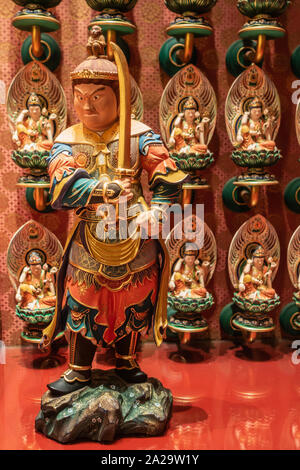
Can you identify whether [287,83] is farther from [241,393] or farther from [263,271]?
[241,393]

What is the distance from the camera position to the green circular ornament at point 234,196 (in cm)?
321

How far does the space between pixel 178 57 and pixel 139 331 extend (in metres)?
1.55

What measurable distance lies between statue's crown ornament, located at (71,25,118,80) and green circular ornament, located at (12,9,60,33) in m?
0.64

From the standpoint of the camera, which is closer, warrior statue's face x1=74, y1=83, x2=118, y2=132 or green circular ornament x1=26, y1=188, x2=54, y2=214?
warrior statue's face x1=74, y1=83, x2=118, y2=132

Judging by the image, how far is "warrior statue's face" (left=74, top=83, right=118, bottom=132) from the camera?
2193mm

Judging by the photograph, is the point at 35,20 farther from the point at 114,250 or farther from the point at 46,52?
the point at 114,250

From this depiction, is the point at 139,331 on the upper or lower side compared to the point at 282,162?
lower

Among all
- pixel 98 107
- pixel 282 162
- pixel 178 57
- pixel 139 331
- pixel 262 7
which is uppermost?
pixel 262 7

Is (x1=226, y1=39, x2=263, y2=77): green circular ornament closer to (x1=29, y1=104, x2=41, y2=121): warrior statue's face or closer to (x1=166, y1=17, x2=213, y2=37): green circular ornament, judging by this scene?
(x1=166, y1=17, x2=213, y2=37): green circular ornament

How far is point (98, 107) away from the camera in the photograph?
221 cm

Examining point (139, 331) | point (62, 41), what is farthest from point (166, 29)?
point (139, 331)

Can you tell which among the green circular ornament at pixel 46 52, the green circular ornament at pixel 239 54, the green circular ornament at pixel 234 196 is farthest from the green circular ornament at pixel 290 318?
the green circular ornament at pixel 46 52

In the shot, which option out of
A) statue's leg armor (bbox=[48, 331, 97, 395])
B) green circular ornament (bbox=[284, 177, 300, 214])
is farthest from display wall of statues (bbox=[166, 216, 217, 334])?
statue's leg armor (bbox=[48, 331, 97, 395])

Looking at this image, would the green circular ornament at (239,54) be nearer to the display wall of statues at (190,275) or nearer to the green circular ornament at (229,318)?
the display wall of statues at (190,275)
